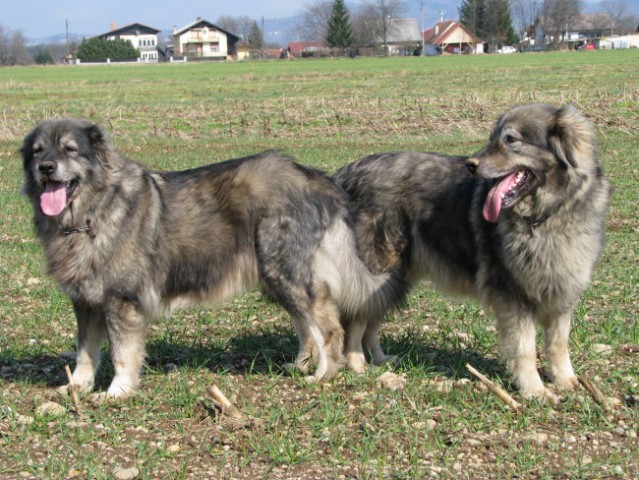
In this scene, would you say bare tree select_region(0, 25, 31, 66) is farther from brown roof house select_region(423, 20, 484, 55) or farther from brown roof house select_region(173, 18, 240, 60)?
brown roof house select_region(423, 20, 484, 55)

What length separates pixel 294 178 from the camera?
19.7 ft

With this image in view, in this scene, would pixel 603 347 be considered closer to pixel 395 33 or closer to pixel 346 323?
pixel 346 323

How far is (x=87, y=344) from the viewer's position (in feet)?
18.7

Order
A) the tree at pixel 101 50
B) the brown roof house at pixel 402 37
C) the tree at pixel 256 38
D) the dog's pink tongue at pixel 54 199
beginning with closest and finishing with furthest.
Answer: the dog's pink tongue at pixel 54 199
the tree at pixel 101 50
the brown roof house at pixel 402 37
the tree at pixel 256 38

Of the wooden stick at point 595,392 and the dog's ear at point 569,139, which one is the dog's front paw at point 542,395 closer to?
the wooden stick at point 595,392

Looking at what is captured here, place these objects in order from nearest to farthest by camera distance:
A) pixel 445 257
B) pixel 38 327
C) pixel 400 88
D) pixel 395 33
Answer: pixel 445 257
pixel 38 327
pixel 400 88
pixel 395 33

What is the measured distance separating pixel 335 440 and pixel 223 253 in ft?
5.73

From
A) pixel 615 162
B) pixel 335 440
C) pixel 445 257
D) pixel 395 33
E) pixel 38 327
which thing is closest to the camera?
pixel 335 440

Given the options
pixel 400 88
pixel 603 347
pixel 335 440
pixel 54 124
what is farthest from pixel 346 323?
pixel 400 88

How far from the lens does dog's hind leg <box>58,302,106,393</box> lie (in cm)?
566

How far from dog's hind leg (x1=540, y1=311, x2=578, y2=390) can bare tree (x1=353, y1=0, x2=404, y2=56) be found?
117359 mm

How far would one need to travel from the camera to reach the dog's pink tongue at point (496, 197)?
5.16 meters

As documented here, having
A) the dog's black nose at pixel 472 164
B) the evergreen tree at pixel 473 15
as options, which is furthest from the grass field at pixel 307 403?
the evergreen tree at pixel 473 15

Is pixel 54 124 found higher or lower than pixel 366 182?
higher
